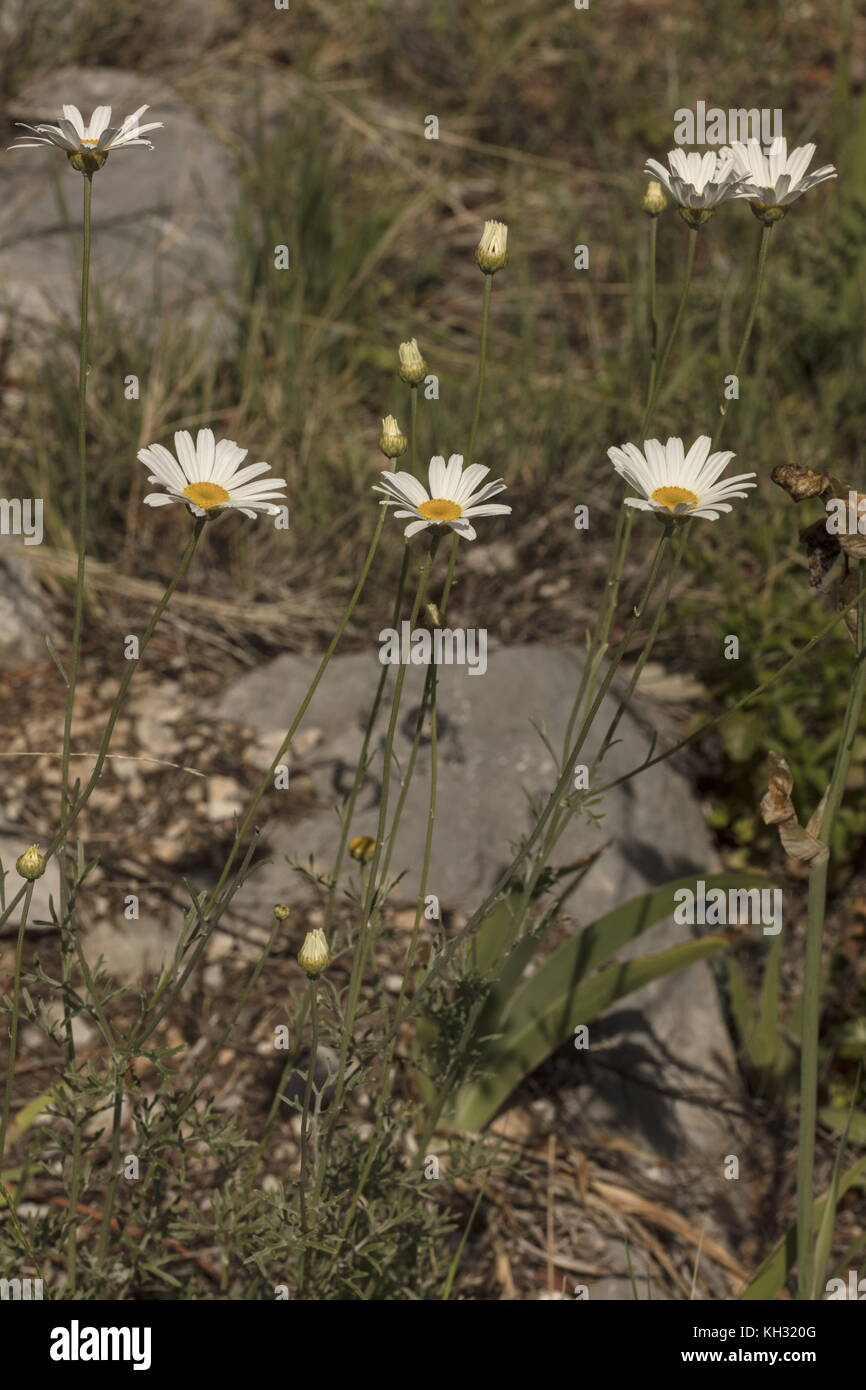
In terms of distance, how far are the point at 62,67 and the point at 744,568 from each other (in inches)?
106

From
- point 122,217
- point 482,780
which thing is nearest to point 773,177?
point 482,780

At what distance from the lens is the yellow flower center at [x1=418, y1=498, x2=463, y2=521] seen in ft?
3.93

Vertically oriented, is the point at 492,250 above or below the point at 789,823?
above

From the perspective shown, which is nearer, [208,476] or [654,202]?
[208,476]

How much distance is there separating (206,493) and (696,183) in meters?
0.59

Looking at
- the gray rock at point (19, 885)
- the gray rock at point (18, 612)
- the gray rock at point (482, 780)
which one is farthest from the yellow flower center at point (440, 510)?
the gray rock at point (18, 612)

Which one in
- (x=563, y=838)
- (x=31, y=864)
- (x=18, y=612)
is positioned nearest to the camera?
(x=31, y=864)

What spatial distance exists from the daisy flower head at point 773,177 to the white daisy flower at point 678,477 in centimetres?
24

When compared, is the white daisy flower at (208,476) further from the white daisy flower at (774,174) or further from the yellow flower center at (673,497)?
the white daisy flower at (774,174)

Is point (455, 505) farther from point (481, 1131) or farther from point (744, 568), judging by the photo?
point (744, 568)

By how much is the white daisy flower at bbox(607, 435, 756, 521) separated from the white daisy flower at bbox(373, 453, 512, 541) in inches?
4.9

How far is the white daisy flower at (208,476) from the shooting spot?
1172mm

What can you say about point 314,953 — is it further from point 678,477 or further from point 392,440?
point 678,477

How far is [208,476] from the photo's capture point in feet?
4.25
